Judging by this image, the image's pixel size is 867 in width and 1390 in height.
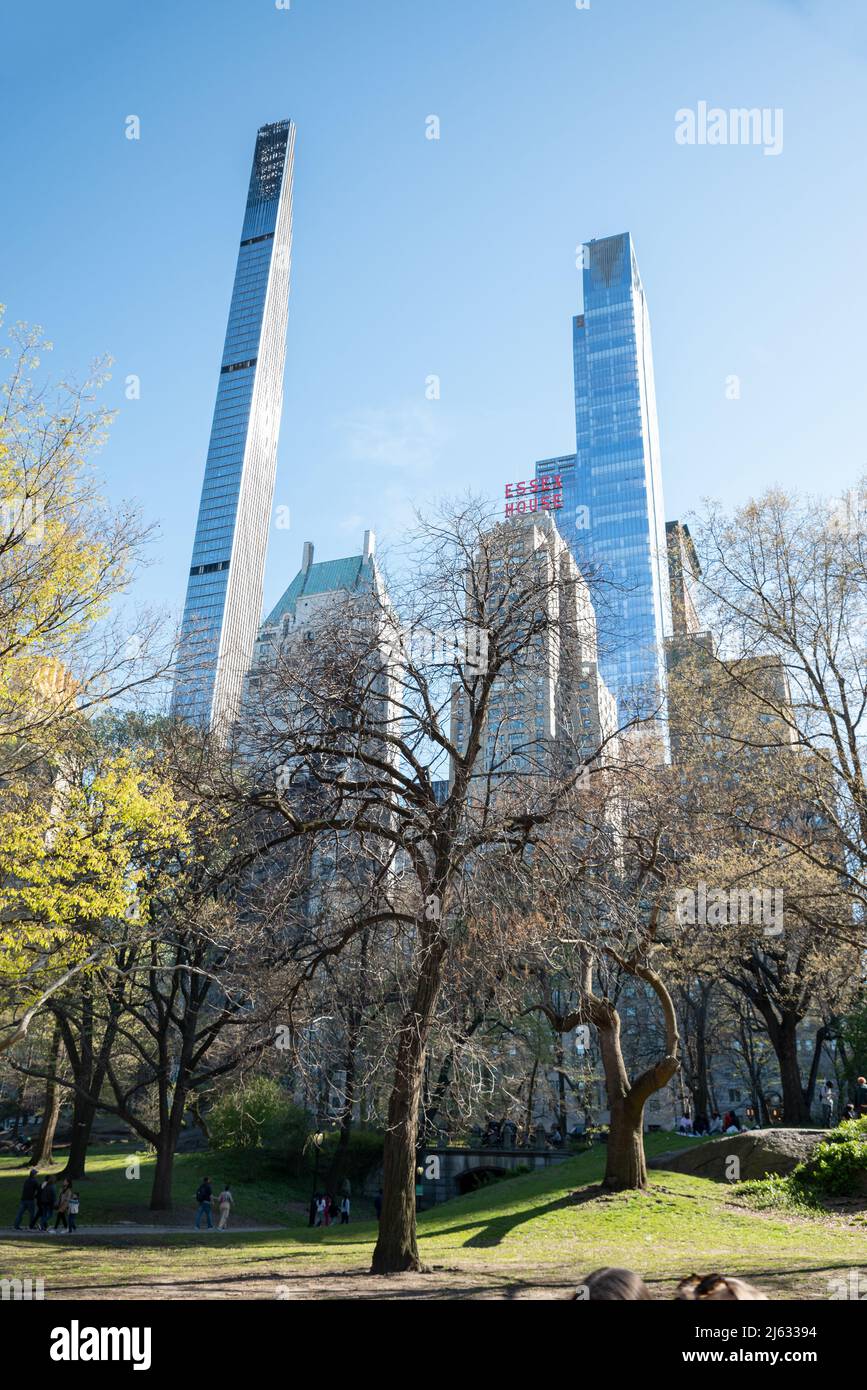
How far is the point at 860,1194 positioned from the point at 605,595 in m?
13.2

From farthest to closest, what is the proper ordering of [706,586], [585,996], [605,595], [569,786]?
[706,586] < [585,996] < [605,595] < [569,786]

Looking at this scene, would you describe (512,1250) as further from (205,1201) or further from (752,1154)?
(205,1201)

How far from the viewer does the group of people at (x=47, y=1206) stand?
968 inches

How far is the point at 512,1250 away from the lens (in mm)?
→ 15258

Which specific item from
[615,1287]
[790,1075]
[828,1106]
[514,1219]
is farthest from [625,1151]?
[615,1287]

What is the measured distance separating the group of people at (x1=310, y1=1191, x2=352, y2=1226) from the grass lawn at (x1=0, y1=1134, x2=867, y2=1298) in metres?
4.56

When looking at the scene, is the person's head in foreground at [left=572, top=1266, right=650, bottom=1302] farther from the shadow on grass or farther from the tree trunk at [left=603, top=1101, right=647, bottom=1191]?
the tree trunk at [left=603, top=1101, right=647, bottom=1191]

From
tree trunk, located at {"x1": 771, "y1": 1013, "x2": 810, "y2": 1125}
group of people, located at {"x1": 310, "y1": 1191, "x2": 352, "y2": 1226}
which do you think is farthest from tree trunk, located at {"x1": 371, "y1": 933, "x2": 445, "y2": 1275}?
tree trunk, located at {"x1": 771, "y1": 1013, "x2": 810, "y2": 1125}

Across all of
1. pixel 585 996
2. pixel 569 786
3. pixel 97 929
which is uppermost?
pixel 569 786

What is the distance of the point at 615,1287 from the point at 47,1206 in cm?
2872

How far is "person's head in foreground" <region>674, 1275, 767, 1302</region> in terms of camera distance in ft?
9.02
